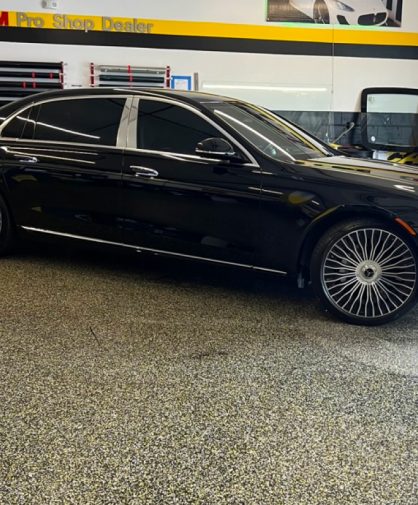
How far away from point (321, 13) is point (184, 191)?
16.8 feet

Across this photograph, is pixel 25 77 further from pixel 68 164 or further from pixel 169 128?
pixel 169 128

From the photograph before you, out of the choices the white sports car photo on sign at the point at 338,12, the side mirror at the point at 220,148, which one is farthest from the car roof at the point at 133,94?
the white sports car photo on sign at the point at 338,12

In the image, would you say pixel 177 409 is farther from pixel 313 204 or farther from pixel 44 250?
pixel 44 250

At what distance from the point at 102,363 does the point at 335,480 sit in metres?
1.29

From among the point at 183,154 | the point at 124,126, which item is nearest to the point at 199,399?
the point at 183,154

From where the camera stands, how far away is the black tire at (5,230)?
4301 millimetres

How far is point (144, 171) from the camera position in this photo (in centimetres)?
372

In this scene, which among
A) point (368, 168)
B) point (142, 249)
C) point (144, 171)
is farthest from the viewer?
point (142, 249)

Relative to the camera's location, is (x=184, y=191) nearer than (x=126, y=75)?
Yes

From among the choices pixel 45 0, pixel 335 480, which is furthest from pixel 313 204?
pixel 45 0

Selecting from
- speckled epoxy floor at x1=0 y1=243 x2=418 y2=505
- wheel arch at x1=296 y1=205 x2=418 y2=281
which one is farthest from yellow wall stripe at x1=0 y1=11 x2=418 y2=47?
wheel arch at x1=296 y1=205 x2=418 y2=281

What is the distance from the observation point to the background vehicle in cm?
744

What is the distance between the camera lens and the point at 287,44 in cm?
744

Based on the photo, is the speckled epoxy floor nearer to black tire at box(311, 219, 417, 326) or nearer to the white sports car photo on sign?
black tire at box(311, 219, 417, 326)
